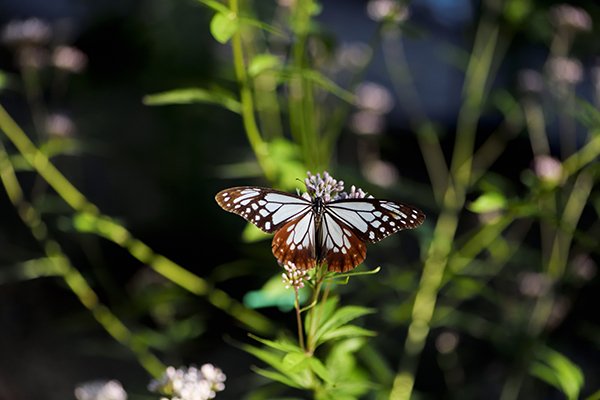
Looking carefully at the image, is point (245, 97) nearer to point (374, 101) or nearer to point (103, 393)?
point (103, 393)

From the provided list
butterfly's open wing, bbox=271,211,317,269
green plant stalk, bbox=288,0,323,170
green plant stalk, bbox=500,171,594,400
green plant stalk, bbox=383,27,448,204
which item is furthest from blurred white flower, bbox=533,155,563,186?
green plant stalk, bbox=383,27,448,204

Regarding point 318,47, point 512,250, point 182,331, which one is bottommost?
point 182,331

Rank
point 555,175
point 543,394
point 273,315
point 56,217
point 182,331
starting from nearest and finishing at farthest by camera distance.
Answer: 1. point 555,175
2. point 182,331
3. point 543,394
4. point 273,315
5. point 56,217

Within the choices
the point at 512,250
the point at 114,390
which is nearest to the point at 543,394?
the point at 512,250

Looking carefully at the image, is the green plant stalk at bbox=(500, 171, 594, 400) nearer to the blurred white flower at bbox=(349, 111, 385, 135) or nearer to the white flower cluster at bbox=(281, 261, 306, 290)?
the blurred white flower at bbox=(349, 111, 385, 135)

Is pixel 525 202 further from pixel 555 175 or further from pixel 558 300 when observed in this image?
pixel 558 300

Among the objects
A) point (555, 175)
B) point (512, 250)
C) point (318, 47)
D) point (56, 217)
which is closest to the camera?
point (555, 175)

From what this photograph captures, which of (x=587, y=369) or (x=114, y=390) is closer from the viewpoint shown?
(x=114, y=390)

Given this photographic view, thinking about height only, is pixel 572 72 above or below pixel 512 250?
above
